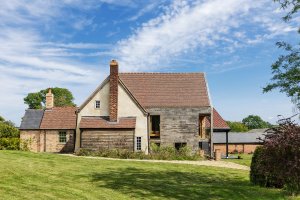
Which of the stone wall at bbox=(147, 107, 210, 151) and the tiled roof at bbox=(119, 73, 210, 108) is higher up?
the tiled roof at bbox=(119, 73, 210, 108)

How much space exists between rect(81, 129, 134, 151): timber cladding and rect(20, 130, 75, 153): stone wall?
6.48 meters

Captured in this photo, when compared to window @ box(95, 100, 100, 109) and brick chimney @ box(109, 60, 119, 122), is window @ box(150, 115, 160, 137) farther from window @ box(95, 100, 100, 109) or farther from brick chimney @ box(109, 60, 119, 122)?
window @ box(95, 100, 100, 109)

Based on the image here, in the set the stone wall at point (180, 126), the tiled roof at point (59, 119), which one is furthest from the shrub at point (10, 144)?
the stone wall at point (180, 126)

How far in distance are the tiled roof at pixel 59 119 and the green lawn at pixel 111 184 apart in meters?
22.7

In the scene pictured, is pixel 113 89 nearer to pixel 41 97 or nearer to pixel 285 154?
pixel 285 154

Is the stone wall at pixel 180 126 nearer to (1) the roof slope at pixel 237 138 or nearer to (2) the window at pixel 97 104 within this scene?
(2) the window at pixel 97 104

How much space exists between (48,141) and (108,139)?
10320mm

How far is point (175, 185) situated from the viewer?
1777cm

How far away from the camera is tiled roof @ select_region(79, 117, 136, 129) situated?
37.7 metres

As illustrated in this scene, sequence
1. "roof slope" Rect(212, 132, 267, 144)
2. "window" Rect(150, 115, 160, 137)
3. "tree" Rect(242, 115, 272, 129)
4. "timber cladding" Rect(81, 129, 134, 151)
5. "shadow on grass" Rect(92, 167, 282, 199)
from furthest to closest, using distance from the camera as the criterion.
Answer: "tree" Rect(242, 115, 272, 129) → "roof slope" Rect(212, 132, 267, 144) → "window" Rect(150, 115, 160, 137) → "timber cladding" Rect(81, 129, 134, 151) → "shadow on grass" Rect(92, 167, 282, 199)

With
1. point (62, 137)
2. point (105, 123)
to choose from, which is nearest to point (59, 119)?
point (62, 137)

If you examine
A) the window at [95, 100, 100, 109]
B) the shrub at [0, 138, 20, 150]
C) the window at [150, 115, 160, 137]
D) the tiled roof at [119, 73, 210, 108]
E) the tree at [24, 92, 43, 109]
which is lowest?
the shrub at [0, 138, 20, 150]

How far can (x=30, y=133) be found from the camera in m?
45.1

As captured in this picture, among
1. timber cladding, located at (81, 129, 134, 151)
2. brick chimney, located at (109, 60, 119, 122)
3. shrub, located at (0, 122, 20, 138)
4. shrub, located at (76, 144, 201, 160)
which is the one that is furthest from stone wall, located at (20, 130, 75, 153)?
brick chimney, located at (109, 60, 119, 122)
